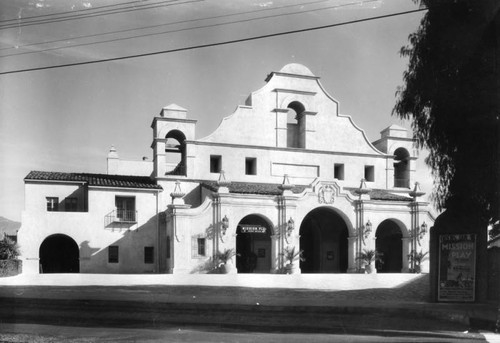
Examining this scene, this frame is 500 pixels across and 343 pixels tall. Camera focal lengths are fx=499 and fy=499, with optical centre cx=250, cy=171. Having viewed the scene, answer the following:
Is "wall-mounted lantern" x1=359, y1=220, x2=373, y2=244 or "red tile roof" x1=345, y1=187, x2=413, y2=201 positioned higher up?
"red tile roof" x1=345, y1=187, x2=413, y2=201

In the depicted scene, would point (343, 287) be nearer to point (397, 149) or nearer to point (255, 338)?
point (255, 338)

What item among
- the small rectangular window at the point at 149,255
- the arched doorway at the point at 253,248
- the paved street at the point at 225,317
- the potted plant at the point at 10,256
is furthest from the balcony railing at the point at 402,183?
the potted plant at the point at 10,256

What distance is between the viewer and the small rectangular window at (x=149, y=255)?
31.0 m

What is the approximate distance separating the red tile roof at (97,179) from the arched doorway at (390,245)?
50.7ft

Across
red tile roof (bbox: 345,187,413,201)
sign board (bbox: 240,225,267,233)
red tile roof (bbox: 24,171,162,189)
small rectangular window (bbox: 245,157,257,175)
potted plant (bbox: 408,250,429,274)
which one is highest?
small rectangular window (bbox: 245,157,257,175)

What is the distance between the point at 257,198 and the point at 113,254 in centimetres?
951

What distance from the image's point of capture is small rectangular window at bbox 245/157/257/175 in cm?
3316

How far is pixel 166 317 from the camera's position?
40.5 ft

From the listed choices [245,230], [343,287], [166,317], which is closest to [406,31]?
[343,287]

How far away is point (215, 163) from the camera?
110ft

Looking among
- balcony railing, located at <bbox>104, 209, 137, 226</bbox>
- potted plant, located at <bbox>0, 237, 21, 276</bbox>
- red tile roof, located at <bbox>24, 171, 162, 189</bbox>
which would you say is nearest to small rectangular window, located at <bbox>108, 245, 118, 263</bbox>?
balcony railing, located at <bbox>104, 209, 137, 226</bbox>

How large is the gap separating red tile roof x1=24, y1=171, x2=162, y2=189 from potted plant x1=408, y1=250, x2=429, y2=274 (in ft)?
54.1

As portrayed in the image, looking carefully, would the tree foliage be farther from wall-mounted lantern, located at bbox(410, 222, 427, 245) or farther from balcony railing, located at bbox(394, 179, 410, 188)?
balcony railing, located at bbox(394, 179, 410, 188)

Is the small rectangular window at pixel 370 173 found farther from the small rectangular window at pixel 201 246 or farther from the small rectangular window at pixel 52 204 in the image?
the small rectangular window at pixel 52 204
